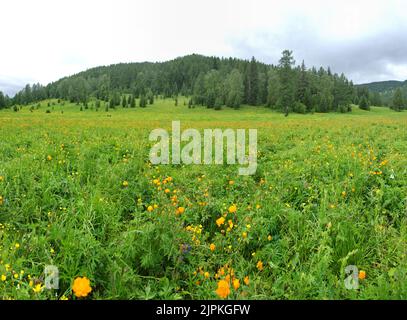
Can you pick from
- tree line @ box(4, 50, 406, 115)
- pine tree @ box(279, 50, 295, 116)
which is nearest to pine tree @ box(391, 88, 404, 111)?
tree line @ box(4, 50, 406, 115)

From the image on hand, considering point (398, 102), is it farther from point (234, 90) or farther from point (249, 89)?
point (234, 90)

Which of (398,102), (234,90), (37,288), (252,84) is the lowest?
(37,288)

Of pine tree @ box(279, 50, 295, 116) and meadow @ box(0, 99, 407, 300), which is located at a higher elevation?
pine tree @ box(279, 50, 295, 116)

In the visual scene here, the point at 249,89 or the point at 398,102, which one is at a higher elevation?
the point at 249,89

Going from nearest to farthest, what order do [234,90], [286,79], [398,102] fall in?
[286,79]
[234,90]
[398,102]

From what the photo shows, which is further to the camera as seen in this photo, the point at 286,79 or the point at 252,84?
the point at 252,84

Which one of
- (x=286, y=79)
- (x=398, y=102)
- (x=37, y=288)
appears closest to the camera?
(x=37, y=288)

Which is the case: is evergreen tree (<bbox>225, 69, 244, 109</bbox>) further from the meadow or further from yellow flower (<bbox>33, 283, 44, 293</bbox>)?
yellow flower (<bbox>33, 283, 44, 293</bbox>)

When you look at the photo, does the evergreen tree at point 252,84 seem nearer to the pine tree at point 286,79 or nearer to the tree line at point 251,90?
the tree line at point 251,90

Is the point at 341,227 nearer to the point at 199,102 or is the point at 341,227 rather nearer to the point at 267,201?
the point at 267,201

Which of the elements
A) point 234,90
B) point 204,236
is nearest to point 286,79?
point 234,90

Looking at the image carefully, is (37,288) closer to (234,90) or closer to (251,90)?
(234,90)

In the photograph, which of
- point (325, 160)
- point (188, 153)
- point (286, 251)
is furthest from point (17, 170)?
point (325, 160)

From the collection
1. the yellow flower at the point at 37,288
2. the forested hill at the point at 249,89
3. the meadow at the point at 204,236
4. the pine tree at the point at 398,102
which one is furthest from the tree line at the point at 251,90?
the yellow flower at the point at 37,288
